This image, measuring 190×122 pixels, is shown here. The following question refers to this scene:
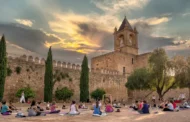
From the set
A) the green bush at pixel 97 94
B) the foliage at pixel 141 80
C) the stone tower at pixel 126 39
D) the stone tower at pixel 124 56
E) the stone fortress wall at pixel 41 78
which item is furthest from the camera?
the stone tower at pixel 126 39

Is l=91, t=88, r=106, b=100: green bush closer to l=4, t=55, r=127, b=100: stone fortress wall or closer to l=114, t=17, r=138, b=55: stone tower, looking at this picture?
l=4, t=55, r=127, b=100: stone fortress wall

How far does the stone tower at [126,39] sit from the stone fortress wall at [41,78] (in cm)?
1107

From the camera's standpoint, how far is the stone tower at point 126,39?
45594 mm

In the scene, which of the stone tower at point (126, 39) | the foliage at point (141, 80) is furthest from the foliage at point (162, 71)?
the stone tower at point (126, 39)

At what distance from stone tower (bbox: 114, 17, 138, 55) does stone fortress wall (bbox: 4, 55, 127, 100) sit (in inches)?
436

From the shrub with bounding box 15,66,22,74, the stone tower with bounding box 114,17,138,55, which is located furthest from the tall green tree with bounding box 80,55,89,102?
the stone tower with bounding box 114,17,138,55

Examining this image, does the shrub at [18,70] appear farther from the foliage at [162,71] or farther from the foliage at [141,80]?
the foliage at [162,71]

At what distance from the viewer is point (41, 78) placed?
26172 mm

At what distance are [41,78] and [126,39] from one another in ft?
81.1

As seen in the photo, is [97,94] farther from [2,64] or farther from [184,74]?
[2,64]

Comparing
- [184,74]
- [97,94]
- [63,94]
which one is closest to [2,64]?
[63,94]

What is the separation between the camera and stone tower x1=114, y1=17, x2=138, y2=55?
150 feet

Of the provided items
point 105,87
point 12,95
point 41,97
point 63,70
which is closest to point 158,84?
point 105,87

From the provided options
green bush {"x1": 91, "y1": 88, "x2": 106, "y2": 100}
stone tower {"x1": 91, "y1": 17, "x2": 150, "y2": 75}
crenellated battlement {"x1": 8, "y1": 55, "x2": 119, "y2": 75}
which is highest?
stone tower {"x1": 91, "y1": 17, "x2": 150, "y2": 75}
